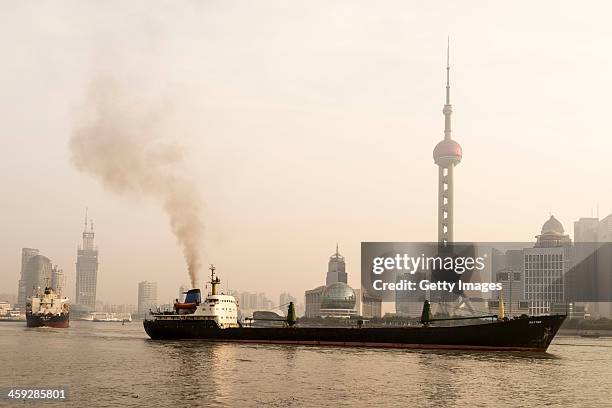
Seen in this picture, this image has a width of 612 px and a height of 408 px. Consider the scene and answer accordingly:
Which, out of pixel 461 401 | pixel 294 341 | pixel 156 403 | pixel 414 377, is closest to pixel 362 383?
pixel 414 377

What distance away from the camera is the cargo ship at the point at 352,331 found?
8788 cm

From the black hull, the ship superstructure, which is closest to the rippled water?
the black hull

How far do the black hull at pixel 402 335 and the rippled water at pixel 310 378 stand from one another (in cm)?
263

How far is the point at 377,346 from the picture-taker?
9656 centimetres

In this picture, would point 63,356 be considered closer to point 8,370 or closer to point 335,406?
point 8,370

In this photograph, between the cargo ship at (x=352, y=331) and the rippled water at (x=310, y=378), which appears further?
the cargo ship at (x=352, y=331)

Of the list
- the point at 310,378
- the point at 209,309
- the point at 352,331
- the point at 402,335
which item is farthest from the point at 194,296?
the point at 310,378

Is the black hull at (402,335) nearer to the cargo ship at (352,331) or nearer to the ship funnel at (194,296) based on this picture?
the cargo ship at (352,331)

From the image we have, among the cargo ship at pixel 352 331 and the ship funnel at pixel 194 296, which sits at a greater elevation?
the ship funnel at pixel 194 296

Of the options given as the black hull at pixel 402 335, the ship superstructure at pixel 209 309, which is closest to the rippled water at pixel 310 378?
the black hull at pixel 402 335

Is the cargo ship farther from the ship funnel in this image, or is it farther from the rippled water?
the rippled water

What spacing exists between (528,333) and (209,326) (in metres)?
49.1

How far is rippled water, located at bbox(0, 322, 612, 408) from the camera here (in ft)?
155

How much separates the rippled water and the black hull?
263 cm
